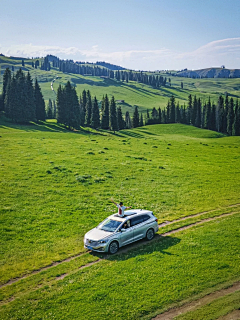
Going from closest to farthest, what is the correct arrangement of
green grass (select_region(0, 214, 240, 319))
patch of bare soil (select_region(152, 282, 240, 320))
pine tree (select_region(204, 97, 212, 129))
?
1. patch of bare soil (select_region(152, 282, 240, 320))
2. green grass (select_region(0, 214, 240, 319))
3. pine tree (select_region(204, 97, 212, 129))

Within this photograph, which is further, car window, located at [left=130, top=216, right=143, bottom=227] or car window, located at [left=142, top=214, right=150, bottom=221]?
car window, located at [left=142, top=214, right=150, bottom=221]

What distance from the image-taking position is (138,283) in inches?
564

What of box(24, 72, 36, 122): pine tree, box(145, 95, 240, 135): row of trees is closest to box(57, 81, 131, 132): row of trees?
box(24, 72, 36, 122): pine tree

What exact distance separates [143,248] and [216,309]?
705 cm

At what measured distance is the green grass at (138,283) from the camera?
40.5 feet

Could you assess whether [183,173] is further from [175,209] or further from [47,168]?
[47,168]

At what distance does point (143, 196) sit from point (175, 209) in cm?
440

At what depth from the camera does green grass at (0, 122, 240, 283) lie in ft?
64.1

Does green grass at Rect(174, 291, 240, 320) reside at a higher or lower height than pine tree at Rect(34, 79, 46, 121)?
lower

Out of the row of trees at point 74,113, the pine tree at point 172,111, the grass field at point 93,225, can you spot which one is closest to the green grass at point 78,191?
the grass field at point 93,225

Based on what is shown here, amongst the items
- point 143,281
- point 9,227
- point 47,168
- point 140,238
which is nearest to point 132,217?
point 140,238

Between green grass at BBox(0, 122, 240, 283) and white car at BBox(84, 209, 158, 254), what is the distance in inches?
64.1

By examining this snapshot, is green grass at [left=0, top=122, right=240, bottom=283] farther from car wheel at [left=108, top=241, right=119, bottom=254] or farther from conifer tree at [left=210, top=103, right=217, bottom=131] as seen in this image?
conifer tree at [left=210, top=103, right=217, bottom=131]

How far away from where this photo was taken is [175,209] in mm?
27094
